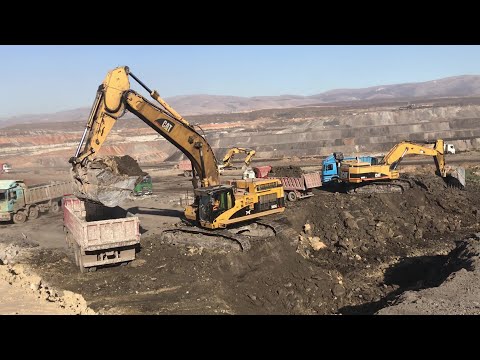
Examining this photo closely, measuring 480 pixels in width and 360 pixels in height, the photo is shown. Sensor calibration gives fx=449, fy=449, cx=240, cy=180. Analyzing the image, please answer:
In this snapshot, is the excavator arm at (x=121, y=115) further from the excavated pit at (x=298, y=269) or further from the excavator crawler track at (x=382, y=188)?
the excavator crawler track at (x=382, y=188)

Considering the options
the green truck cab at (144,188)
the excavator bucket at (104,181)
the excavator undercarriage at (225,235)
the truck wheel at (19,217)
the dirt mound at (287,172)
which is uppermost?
the excavator bucket at (104,181)

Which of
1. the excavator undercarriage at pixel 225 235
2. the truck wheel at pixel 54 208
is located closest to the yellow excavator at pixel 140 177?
the excavator undercarriage at pixel 225 235

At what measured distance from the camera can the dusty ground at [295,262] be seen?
1434cm

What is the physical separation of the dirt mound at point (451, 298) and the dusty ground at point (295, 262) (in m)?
1.36

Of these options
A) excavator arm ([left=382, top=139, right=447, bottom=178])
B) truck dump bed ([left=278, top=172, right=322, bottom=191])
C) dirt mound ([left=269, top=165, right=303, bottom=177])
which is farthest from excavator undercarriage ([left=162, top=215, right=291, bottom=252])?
excavator arm ([left=382, top=139, right=447, bottom=178])

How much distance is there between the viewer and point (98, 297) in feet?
45.6

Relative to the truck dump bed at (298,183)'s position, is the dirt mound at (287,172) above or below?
above

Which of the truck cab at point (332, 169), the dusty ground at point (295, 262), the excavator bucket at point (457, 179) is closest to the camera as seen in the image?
the dusty ground at point (295, 262)

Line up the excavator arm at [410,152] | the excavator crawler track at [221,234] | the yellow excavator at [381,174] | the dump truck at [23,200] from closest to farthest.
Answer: the excavator crawler track at [221,234] < the dump truck at [23,200] < the yellow excavator at [381,174] < the excavator arm at [410,152]

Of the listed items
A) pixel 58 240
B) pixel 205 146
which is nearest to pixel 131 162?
pixel 205 146

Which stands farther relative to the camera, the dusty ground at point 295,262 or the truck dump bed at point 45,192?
the truck dump bed at point 45,192

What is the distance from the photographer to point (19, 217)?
25469 mm

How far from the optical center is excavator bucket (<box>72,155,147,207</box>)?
52.8 feet
